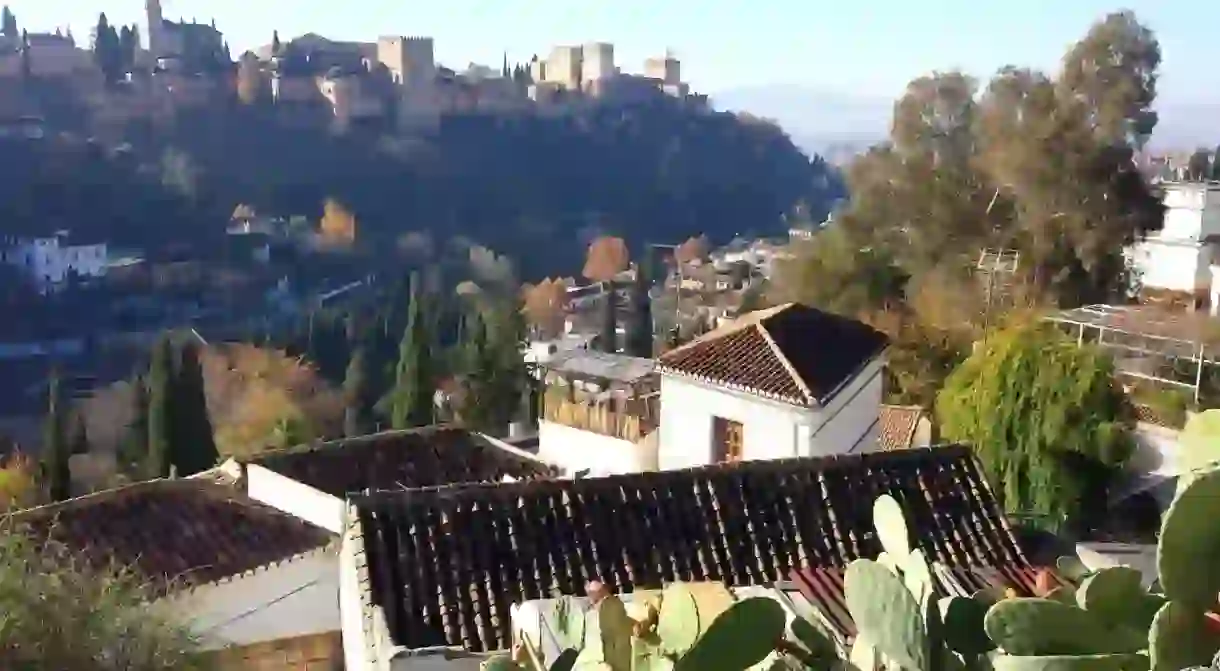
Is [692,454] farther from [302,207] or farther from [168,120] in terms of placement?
[168,120]

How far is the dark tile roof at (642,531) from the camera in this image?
23.4ft

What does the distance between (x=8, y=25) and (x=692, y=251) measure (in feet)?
198

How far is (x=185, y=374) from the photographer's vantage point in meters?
27.1

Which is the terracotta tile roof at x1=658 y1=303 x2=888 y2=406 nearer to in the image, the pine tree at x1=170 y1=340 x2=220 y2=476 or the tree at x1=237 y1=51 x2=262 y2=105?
the pine tree at x1=170 y1=340 x2=220 y2=476

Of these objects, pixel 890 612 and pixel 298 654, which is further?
pixel 298 654

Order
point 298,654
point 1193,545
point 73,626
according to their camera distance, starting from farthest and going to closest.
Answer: point 298,654 → point 73,626 → point 1193,545

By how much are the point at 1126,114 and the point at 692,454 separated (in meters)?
9.35

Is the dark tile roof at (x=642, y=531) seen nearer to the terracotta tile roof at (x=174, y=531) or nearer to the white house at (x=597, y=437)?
the terracotta tile roof at (x=174, y=531)

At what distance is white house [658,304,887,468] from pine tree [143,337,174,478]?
16364 millimetres

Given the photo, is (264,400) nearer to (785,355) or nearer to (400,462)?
(400,462)

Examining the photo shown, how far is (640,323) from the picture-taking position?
40.7m

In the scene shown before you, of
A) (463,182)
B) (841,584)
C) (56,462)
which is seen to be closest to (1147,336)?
(841,584)

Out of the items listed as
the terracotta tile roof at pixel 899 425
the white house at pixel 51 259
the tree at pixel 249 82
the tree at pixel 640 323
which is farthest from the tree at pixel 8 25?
the terracotta tile roof at pixel 899 425

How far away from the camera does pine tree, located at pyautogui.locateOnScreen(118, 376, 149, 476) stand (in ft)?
91.6
